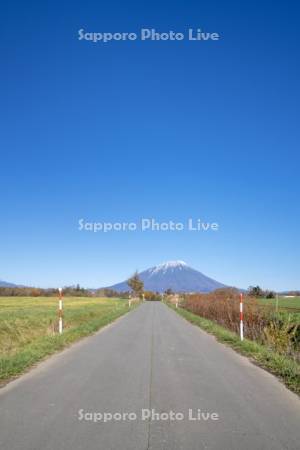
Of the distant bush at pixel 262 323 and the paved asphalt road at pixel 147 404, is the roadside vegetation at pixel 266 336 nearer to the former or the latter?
the distant bush at pixel 262 323

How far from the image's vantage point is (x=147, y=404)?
21.1 ft

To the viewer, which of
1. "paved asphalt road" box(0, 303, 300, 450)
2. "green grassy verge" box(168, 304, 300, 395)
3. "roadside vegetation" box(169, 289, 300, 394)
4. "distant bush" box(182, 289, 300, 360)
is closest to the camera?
"paved asphalt road" box(0, 303, 300, 450)

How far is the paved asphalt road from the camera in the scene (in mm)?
4867

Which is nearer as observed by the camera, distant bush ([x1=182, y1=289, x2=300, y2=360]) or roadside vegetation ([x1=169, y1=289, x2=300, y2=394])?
roadside vegetation ([x1=169, y1=289, x2=300, y2=394])

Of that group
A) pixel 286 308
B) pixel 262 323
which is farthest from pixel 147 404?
pixel 286 308

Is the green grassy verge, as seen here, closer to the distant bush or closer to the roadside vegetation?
the roadside vegetation

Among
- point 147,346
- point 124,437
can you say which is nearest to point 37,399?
point 124,437

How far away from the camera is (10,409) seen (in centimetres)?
609

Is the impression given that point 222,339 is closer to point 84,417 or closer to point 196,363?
point 196,363

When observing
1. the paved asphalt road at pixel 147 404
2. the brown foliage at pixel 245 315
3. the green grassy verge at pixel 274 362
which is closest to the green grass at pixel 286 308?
the brown foliage at pixel 245 315

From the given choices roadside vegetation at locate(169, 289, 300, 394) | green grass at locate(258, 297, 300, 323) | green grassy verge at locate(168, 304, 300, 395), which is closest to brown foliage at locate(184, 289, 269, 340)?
roadside vegetation at locate(169, 289, 300, 394)

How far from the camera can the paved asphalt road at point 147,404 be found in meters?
4.87

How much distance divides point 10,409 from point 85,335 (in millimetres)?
10978

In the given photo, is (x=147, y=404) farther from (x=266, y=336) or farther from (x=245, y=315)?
(x=245, y=315)
